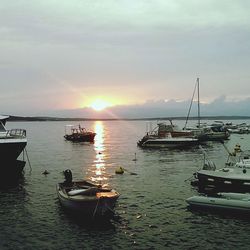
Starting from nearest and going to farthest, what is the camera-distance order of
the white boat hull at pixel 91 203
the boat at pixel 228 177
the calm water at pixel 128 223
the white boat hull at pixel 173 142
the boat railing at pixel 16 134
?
the calm water at pixel 128 223
the white boat hull at pixel 91 203
the boat at pixel 228 177
the boat railing at pixel 16 134
the white boat hull at pixel 173 142

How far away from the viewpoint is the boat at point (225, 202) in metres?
28.3

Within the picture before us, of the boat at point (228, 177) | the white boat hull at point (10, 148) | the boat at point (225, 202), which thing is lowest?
the boat at point (225, 202)

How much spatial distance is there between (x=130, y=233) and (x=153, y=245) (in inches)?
93.7

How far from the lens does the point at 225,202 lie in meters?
28.9

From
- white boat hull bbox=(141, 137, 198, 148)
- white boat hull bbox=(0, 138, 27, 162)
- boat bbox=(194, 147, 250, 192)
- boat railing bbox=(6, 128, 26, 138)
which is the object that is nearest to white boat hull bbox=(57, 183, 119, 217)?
boat bbox=(194, 147, 250, 192)

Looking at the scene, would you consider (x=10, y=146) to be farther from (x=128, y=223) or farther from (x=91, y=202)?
(x=128, y=223)

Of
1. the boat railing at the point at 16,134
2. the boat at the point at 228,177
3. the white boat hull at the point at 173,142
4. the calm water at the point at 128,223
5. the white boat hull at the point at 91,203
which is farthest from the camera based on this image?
the white boat hull at the point at 173,142

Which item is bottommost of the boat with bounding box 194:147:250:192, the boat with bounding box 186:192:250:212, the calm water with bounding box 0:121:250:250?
the calm water with bounding box 0:121:250:250

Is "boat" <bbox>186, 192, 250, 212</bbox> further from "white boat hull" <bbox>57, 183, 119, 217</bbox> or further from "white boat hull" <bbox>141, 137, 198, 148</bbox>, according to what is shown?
"white boat hull" <bbox>141, 137, 198, 148</bbox>

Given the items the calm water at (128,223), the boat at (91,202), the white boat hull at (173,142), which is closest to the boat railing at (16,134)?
the calm water at (128,223)

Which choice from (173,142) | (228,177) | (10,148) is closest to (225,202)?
(228,177)

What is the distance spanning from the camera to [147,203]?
32812mm

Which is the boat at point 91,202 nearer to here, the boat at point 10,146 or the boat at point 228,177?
the boat at point 228,177

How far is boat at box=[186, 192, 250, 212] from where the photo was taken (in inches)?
1112
